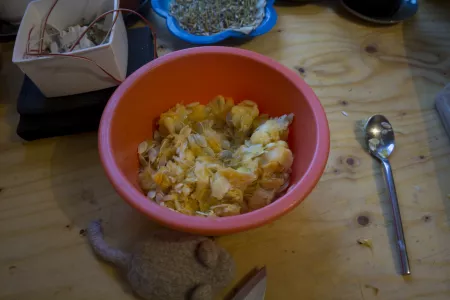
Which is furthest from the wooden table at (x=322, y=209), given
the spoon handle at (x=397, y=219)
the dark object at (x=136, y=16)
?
the dark object at (x=136, y=16)

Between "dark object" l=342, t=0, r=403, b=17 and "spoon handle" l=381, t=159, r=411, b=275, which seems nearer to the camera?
"spoon handle" l=381, t=159, r=411, b=275

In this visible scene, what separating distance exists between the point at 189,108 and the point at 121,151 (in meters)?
0.13

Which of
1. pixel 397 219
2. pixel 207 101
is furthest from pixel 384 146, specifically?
pixel 207 101

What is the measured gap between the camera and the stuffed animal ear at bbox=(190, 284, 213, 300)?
44cm

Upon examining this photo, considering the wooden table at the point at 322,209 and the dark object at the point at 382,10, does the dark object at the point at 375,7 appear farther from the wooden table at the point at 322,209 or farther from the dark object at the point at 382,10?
the wooden table at the point at 322,209

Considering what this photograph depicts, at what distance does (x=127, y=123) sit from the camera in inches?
20.1

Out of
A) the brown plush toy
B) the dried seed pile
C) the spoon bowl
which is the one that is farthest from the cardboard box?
the spoon bowl

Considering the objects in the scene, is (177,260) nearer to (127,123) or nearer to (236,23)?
(127,123)

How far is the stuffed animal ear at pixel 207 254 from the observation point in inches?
17.9

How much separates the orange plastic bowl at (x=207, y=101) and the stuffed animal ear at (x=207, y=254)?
0.05m

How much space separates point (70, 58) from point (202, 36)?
230 millimetres

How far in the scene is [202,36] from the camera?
66cm

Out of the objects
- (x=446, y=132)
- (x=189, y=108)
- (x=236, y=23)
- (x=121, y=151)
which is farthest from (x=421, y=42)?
(x=121, y=151)

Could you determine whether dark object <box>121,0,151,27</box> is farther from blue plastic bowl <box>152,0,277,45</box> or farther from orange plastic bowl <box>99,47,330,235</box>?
orange plastic bowl <box>99,47,330,235</box>
